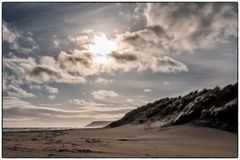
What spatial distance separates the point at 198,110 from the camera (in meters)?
11.3

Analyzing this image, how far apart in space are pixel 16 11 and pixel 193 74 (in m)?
3.94

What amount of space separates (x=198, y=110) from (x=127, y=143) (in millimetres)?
1909

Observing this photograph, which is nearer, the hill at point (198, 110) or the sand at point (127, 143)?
the sand at point (127, 143)

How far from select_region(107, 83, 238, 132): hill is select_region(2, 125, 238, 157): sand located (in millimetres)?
246

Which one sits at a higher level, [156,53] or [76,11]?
[76,11]

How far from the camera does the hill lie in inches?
Answer: 412

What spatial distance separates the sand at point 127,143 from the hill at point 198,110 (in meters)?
0.25

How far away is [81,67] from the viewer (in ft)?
34.1

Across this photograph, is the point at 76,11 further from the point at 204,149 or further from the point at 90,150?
the point at 204,149

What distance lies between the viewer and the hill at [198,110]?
10477 millimetres

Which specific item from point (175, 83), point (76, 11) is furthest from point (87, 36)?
point (175, 83)

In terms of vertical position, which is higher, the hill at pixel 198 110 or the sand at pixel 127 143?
the hill at pixel 198 110

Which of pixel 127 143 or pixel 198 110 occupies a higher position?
pixel 198 110

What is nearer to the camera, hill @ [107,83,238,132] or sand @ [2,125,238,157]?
sand @ [2,125,238,157]
